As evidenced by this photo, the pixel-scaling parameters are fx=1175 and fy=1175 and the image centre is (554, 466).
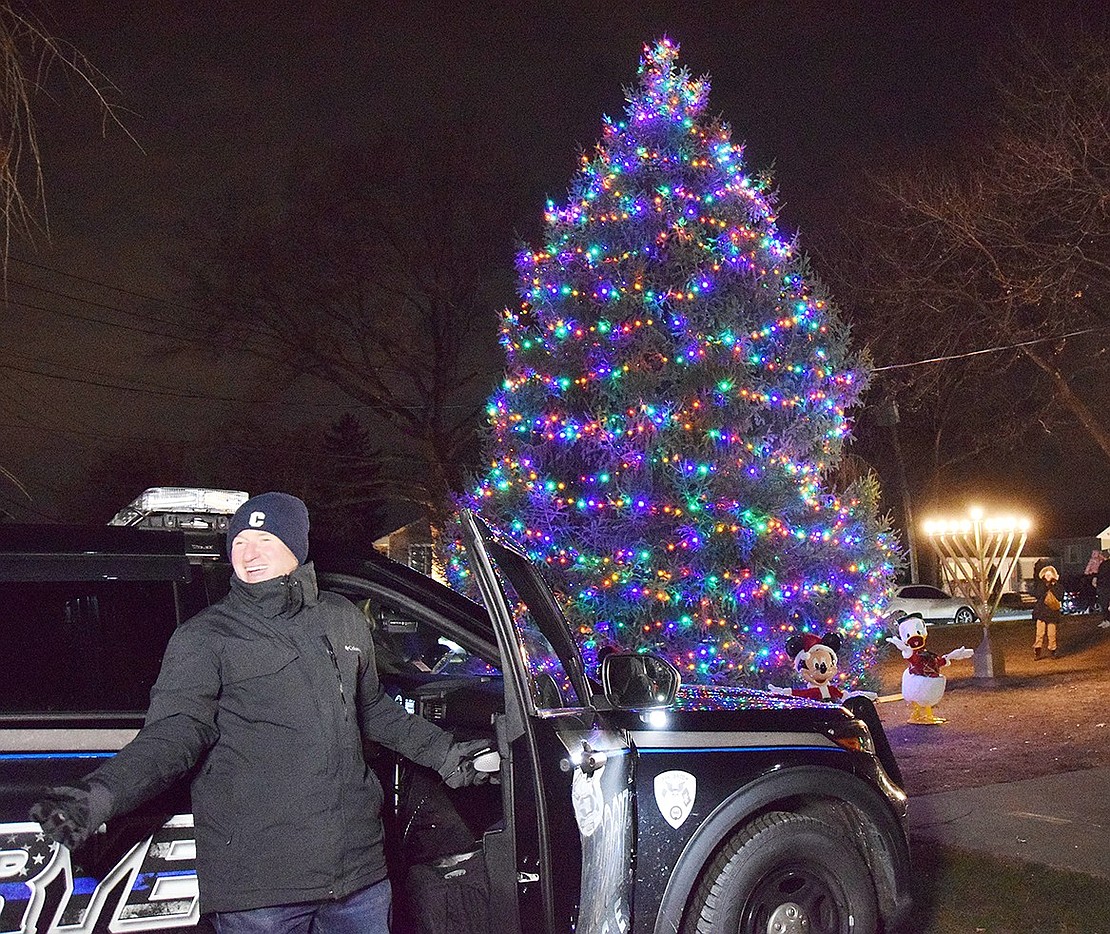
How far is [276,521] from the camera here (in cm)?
308

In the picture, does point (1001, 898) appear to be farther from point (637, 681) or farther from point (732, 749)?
point (637, 681)

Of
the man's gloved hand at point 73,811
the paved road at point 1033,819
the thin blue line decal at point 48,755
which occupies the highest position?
the thin blue line decal at point 48,755

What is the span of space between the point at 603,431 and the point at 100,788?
802cm

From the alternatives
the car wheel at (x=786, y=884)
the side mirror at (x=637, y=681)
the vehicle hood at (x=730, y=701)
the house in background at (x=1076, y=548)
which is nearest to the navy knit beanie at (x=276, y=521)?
the side mirror at (x=637, y=681)

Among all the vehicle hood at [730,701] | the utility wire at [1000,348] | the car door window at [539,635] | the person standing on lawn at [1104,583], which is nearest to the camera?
the car door window at [539,635]

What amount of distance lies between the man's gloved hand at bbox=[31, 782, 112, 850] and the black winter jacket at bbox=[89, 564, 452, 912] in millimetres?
137

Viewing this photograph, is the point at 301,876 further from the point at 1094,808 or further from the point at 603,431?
the point at 603,431

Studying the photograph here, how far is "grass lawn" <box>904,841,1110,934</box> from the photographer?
210 inches

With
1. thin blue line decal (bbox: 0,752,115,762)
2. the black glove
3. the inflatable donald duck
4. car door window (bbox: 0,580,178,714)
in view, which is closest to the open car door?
the black glove

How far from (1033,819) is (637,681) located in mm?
4554

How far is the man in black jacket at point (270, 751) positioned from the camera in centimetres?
285

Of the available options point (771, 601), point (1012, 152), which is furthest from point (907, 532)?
point (771, 601)

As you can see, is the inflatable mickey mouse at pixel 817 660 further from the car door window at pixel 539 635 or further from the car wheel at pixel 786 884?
the car door window at pixel 539 635

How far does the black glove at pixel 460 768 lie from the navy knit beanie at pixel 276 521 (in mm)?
743
